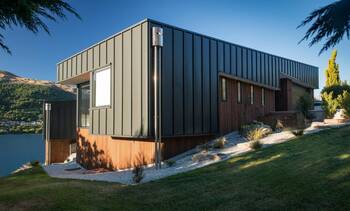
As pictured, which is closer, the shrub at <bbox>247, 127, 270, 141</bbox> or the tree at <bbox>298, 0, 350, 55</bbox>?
the tree at <bbox>298, 0, 350, 55</bbox>

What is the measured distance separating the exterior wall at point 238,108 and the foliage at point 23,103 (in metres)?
46.7

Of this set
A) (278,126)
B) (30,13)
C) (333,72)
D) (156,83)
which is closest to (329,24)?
(156,83)

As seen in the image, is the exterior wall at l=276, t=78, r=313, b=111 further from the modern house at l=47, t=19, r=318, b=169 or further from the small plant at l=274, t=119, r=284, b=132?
the small plant at l=274, t=119, r=284, b=132

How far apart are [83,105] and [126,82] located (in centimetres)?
658

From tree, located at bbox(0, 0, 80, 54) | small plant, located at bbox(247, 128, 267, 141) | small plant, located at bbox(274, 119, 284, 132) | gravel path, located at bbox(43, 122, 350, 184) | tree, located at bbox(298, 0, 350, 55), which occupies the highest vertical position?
tree, located at bbox(0, 0, 80, 54)

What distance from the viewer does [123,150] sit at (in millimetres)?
12648

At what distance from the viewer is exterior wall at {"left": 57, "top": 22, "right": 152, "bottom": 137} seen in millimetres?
10602

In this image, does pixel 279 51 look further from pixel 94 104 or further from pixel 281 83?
pixel 94 104

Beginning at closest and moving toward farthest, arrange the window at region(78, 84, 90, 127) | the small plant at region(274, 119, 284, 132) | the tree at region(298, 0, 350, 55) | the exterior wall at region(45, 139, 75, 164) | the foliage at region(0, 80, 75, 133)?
1. the tree at region(298, 0, 350, 55)
2. the small plant at region(274, 119, 284, 132)
3. the window at region(78, 84, 90, 127)
4. the exterior wall at region(45, 139, 75, 164)
5. the foliage at region(0, 80, 75, 133)

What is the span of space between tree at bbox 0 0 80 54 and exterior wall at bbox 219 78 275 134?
8.00 metres

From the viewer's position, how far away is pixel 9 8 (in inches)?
251

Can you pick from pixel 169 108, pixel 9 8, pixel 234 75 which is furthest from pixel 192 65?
pixel 9 8

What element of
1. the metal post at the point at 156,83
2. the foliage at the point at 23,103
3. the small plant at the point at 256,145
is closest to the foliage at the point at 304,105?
the small plant at the point at 256,145

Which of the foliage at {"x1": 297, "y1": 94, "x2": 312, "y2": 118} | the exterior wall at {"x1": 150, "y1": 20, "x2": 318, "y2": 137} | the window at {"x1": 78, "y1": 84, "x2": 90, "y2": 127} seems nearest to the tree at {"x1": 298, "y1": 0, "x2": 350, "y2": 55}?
the exterior wall at {"x1": 150, "y1": 20, "x2": 318, "y2": 137}
